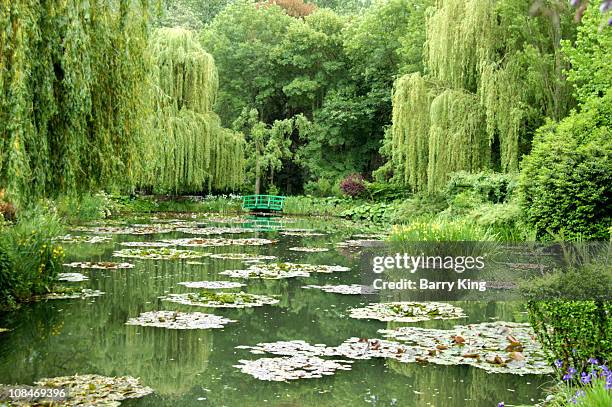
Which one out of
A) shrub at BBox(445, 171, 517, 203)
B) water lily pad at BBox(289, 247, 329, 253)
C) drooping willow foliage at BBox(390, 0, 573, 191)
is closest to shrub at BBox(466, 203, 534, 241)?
shrub at BBox(445, 171, 517, 203)

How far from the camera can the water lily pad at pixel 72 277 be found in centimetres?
1055

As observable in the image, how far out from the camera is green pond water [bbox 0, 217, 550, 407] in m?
5.52

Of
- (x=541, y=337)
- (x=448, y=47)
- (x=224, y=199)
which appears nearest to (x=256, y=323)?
(x=541, y=337)

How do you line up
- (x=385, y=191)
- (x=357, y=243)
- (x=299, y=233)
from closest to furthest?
1. (x=357, y=243)
2. (x=299, y=233)
3. (x=385, y=191)

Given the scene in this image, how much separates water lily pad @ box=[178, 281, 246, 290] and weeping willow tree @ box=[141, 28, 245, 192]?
13.4 meters

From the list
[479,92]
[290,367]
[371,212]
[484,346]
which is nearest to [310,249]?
[479,92]

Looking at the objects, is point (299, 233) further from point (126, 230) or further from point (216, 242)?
point (126, 230)

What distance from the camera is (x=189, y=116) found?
24562mm

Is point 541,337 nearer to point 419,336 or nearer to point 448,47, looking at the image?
point 419,336

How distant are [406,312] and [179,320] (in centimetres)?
288

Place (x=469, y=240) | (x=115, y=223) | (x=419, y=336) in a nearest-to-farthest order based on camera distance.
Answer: (x=419, y=336) < (x=469, y=240) < (x=115, y=223)

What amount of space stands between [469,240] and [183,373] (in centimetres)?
615

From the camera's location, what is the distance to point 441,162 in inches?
736

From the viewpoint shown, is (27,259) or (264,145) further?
(264,145)
